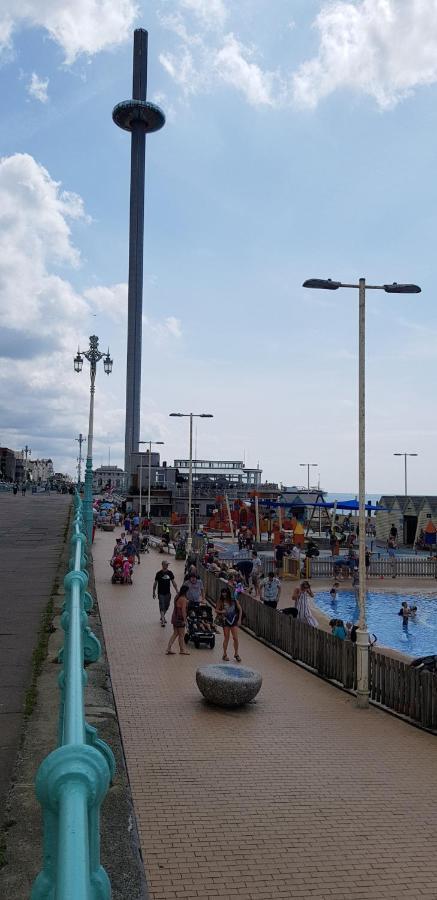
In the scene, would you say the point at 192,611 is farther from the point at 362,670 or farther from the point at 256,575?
the point at 256,575

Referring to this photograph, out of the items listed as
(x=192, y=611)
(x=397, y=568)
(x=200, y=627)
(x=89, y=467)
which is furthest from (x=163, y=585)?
(x=397, y=568)

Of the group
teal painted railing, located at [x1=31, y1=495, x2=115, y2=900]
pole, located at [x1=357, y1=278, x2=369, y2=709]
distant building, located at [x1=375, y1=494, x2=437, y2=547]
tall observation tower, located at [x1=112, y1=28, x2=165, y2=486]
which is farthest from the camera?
tall observation tower, located at [x1=112, y1=28, x2=165, y2=486]

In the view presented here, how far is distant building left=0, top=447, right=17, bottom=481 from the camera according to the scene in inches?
7205

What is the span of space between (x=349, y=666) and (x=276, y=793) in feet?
20.4

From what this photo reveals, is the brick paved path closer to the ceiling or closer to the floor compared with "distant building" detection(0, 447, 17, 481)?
closer to the floor

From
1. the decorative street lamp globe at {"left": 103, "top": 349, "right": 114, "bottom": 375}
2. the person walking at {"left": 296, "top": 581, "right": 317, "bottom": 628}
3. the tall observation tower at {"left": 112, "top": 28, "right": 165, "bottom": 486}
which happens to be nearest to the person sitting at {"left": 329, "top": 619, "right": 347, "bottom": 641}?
the person walking at {"left": 296, "top": 581, "right": 317, "bottom": 628}

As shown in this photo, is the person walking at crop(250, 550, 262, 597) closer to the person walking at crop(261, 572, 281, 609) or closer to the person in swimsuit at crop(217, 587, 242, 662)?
the person walking at crop(261, 572, 281, 609)

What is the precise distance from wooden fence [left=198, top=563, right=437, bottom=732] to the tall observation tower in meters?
86.4

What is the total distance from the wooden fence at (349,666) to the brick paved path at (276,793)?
422 mm

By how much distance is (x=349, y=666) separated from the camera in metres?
13.6

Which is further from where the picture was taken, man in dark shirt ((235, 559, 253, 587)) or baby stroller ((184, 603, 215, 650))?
man in dark shirt ((235, 559, 253, 587))

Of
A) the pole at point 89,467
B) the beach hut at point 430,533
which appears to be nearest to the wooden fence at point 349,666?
the pole at point 89,467

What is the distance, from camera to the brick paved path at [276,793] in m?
5.92

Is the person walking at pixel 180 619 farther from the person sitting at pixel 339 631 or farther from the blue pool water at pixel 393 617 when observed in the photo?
the blue pool water at pixel 393 617
